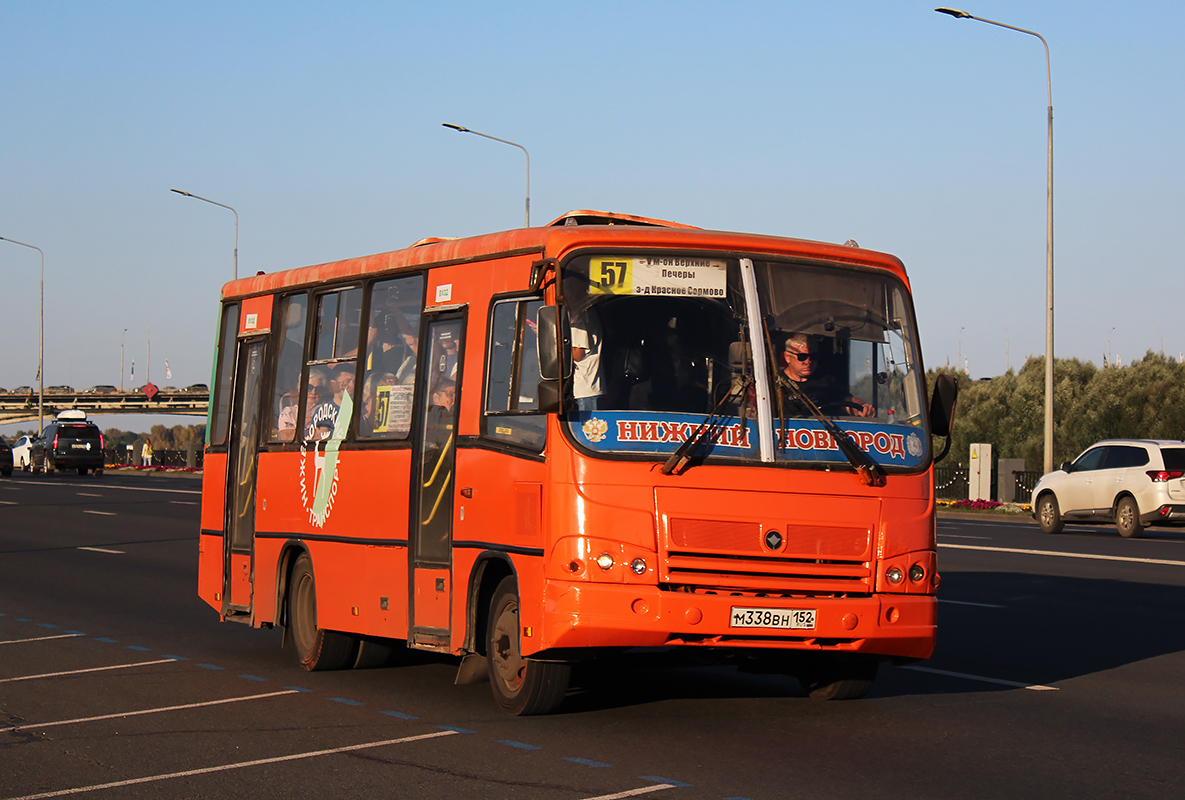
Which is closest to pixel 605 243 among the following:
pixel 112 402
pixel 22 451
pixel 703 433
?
pixel 703 433

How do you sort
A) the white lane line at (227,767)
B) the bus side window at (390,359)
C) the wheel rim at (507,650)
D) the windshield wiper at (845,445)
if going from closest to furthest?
the white lane line at (227,767), the windshield wiper at (845,445), the wheel rim at (507,650), the bus side window at (390,359)

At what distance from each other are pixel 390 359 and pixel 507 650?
2589 mm

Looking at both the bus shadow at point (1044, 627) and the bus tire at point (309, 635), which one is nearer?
the bus tire at point (309, 635)

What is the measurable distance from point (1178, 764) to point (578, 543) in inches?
131

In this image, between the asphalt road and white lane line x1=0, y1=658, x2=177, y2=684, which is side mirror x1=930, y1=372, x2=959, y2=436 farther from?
white lane line x1=0, y1=658, x2=177, y2=684

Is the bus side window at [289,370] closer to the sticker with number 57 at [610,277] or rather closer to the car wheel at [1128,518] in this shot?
the sticker with number 57 at [610,277]

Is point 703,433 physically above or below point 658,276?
below

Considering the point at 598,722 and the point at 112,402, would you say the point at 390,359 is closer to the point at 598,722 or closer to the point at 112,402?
the point at 598,722

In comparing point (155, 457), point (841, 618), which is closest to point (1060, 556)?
point (841, 618)

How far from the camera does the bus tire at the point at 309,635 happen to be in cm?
1150

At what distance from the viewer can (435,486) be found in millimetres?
10039

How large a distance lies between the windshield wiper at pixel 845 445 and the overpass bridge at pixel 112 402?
14864 centimetres

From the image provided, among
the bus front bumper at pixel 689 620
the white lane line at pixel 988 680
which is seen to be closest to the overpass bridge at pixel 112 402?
the white lane line at pixel 988 680

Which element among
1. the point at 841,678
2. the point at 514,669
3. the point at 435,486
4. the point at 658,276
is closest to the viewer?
the point at 658,276
